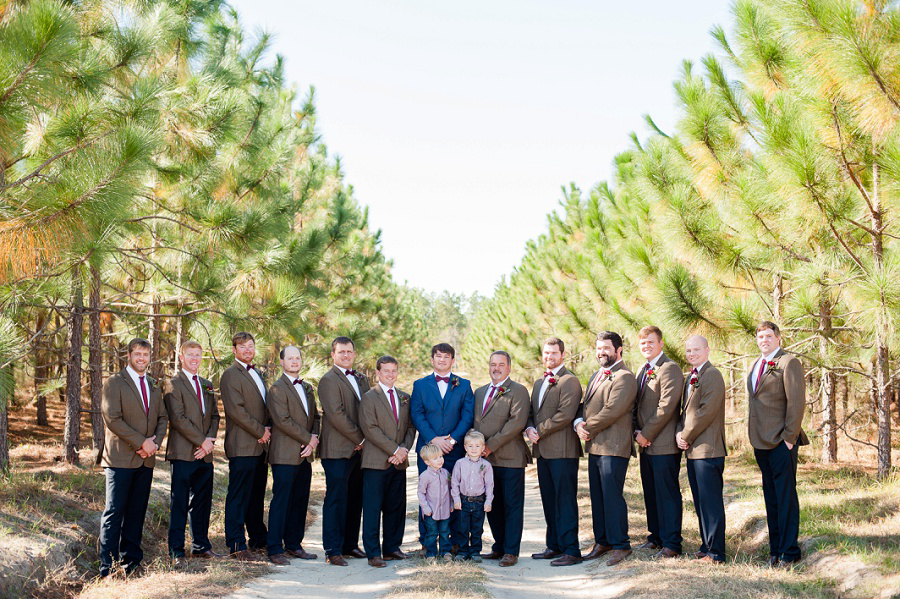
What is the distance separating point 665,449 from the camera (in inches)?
243

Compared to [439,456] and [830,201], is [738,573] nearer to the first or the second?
[439,456]

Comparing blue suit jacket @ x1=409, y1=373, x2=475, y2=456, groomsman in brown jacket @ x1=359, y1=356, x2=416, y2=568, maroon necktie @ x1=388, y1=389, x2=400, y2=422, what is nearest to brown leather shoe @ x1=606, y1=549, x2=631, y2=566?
blue suit jacket @ x1=409, y1=373, x2=475, y2=456

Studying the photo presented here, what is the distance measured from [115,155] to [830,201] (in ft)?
21.6

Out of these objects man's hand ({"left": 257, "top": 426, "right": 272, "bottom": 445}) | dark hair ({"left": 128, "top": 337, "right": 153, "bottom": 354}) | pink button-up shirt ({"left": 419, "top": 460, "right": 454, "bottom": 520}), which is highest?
dark hair ({"left": 128, "top": 337, "right": 153, "bottom": 354})

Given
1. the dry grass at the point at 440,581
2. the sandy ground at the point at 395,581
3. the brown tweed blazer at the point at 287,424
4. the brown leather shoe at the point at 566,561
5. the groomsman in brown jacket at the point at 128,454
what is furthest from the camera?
the brown tweed blazer at the point at 287,424

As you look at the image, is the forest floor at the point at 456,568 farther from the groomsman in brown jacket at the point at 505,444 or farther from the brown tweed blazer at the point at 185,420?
the brown tweed blazer at the point at 185,420

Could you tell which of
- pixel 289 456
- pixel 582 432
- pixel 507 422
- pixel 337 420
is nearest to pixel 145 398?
pixel 289 456

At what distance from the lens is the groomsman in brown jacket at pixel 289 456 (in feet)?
20.8

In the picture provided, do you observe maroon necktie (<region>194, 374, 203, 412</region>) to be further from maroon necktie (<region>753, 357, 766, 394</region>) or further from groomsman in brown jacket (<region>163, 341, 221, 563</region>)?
maroon necktie (<region>753, 357, 766, 394</region>)

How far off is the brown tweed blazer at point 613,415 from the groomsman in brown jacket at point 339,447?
6.87 ft

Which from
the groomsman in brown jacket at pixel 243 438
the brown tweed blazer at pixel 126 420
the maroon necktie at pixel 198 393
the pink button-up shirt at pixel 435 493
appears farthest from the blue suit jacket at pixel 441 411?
the brown tweed blazer at pixel 126 420

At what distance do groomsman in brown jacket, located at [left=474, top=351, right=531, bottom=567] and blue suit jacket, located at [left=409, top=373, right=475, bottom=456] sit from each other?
0.11 m

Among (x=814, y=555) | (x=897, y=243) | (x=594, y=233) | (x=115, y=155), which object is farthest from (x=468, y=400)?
(x=594, y=233)

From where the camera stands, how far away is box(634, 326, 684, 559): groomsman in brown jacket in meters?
6.14
